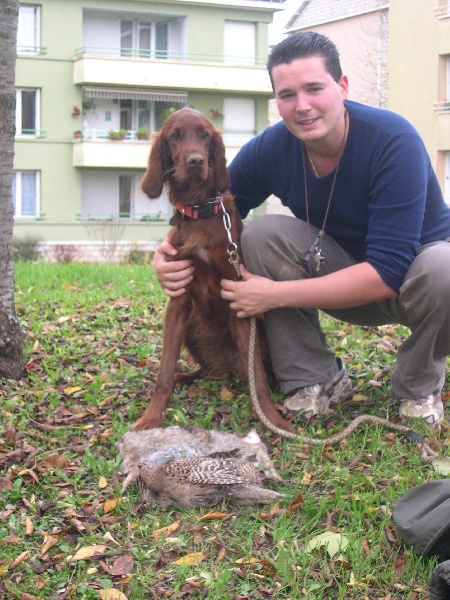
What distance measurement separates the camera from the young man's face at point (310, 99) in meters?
3.38

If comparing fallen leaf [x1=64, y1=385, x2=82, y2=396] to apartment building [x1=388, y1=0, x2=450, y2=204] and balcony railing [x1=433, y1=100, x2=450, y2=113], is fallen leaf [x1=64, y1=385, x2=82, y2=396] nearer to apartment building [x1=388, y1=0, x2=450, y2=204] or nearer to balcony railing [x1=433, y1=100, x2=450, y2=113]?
apartment building [x1=388, y1=0, x2=450, y2=204]

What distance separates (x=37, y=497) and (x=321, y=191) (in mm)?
1712

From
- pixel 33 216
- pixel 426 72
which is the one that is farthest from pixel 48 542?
pixel 33 216

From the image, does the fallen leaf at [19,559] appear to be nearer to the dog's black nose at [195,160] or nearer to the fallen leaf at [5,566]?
the fallen leaf at [5,566]

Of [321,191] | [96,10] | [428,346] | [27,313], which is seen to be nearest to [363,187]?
[321,191]

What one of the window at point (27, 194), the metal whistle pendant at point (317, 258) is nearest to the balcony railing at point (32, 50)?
the window at point (27, 194)

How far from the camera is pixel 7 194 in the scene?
4035mm

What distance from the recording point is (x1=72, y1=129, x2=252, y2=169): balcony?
26.7m

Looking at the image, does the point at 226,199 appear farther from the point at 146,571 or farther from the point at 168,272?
the point at 146,571

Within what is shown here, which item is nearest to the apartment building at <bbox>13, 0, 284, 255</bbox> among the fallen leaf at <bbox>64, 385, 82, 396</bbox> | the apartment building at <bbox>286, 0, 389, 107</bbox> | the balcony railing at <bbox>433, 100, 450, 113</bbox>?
the apartment building at <bbox>286, 0, 389, 107</bbox>

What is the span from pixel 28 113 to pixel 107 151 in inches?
114

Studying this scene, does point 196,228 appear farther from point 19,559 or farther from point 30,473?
point 19,559

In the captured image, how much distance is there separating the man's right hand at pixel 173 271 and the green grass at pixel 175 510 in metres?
0.54

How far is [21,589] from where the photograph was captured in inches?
93.7
